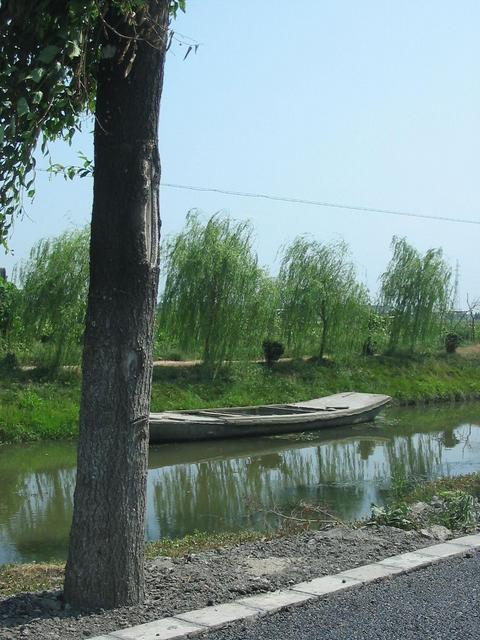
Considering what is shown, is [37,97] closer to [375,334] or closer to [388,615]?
[388,615]

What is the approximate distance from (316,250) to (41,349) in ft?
39.7

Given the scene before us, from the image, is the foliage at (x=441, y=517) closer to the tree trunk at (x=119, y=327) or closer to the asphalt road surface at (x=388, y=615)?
the asphalt road surface at (x=388, y=615)

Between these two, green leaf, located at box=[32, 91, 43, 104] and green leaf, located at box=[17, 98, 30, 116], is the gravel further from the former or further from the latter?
green leaf, located at box=[32, 91, 43, 104]

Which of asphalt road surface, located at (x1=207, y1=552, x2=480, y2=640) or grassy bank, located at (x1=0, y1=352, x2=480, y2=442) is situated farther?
grassy bank, located at (x1=0, y1=352, x2=480, y2=442)

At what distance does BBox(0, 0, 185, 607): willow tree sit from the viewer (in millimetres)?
5230

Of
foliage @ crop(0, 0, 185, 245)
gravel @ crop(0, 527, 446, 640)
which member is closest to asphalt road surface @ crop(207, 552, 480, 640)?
gravel @ crop(0, 527, 446, 640)

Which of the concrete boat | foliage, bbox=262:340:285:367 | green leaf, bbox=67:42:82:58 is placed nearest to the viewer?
green leaf, bbox=67:42:82:58

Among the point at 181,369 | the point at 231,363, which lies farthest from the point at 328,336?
the point at 181,369

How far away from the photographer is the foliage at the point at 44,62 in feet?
16.3

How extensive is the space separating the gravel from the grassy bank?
13.8 metres

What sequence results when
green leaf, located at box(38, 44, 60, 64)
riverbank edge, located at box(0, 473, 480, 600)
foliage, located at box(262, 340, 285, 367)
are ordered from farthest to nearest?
1. foliage, located at box(262, 340, 285, 367)
2. riverbank edge, located at box(0, 473, 480, 600)
3. green leaf, located at box(38, 44, 60, 64)

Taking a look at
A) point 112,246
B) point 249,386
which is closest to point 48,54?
point 112,246

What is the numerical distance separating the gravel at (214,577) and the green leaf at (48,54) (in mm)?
3233

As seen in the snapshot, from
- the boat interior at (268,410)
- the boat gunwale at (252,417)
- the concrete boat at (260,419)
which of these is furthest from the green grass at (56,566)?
the boat interior at (268,410)
